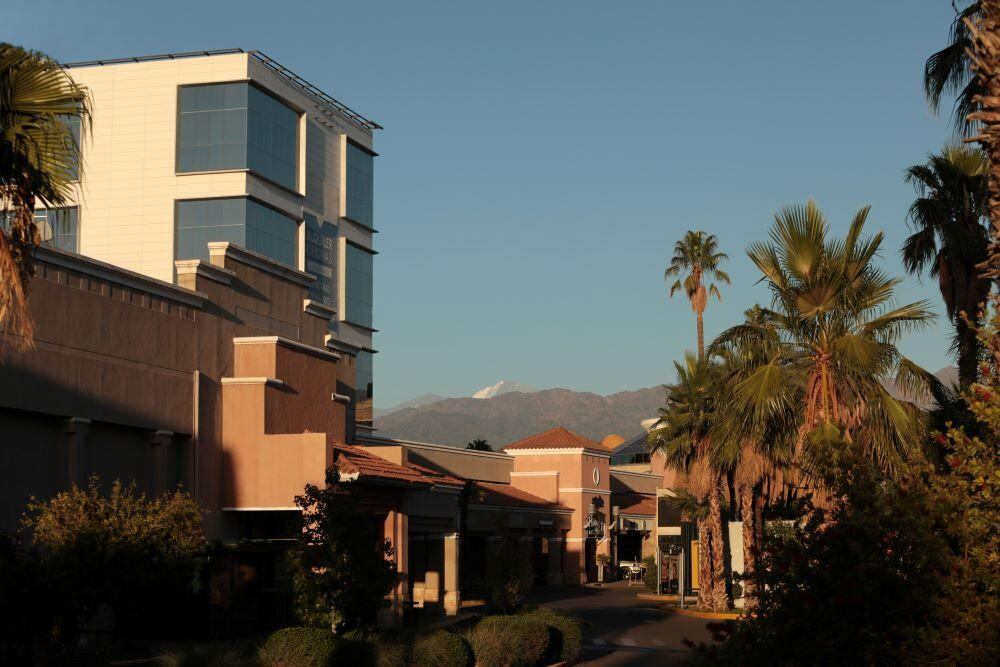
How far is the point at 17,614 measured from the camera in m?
19.3

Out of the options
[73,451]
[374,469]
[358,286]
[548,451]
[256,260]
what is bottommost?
[374,469]

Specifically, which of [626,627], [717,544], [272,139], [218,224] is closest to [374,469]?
[626,627]

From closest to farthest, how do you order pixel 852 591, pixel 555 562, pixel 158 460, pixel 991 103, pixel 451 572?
pixel 852 591 → pixel 991 103 → pixel 158 460 → pixel 451 572 → pixel 555 562

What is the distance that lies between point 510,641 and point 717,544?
18.9m

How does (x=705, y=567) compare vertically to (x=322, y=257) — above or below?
below

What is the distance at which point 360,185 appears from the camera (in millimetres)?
91375

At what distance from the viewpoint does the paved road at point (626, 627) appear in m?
31.4

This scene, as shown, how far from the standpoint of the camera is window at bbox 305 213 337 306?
275 ft

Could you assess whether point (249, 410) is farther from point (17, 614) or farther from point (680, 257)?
point (680, 257)

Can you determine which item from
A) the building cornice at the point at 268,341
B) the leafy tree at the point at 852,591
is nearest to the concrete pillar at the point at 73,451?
the building cornice at the point at 268,341

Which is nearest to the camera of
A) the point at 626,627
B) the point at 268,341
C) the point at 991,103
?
the point at 991,103

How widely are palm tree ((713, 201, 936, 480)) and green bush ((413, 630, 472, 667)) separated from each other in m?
7.32

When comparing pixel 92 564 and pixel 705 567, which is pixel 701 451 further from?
pixel 92 564

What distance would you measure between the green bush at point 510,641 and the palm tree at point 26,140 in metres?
14.6
